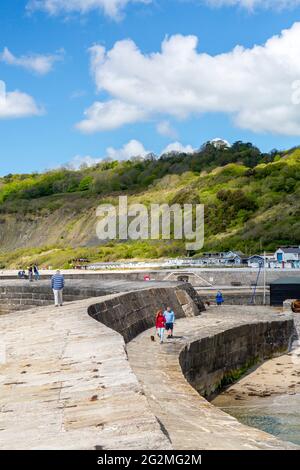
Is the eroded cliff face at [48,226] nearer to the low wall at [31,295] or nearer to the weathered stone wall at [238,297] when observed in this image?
the weathered stone wall at [238,297]

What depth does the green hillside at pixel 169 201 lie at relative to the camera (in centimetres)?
6594

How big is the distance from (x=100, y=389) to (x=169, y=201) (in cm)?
7893

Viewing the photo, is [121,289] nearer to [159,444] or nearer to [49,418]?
[49,418]

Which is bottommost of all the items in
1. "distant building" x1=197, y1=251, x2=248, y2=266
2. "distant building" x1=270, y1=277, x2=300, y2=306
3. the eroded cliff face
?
"distant building" x1=270, y1=277, x2=300, y2=306

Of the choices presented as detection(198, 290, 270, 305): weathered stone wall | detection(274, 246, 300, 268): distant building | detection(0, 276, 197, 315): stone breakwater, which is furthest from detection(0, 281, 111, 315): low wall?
detection(274, 246, 300, 268): distant building

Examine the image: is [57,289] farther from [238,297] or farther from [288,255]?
[288,255]

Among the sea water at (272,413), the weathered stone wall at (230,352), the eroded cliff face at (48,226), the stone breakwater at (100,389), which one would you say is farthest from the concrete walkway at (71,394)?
the eroded cliff face at (48,226)

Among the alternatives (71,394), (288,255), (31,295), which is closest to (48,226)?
(288,255)

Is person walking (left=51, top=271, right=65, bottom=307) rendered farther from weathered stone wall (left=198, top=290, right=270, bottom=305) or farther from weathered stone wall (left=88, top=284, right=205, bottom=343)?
weathered stone wall (left=198, top=290, right=270, bottom=305)

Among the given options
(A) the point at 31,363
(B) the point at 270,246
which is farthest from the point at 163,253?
(A) the point at 31,363

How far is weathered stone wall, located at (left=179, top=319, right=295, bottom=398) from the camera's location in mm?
13656

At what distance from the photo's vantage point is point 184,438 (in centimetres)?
597

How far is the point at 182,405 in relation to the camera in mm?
8078

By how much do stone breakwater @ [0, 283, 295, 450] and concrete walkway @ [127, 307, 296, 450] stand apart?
0.04 ft
